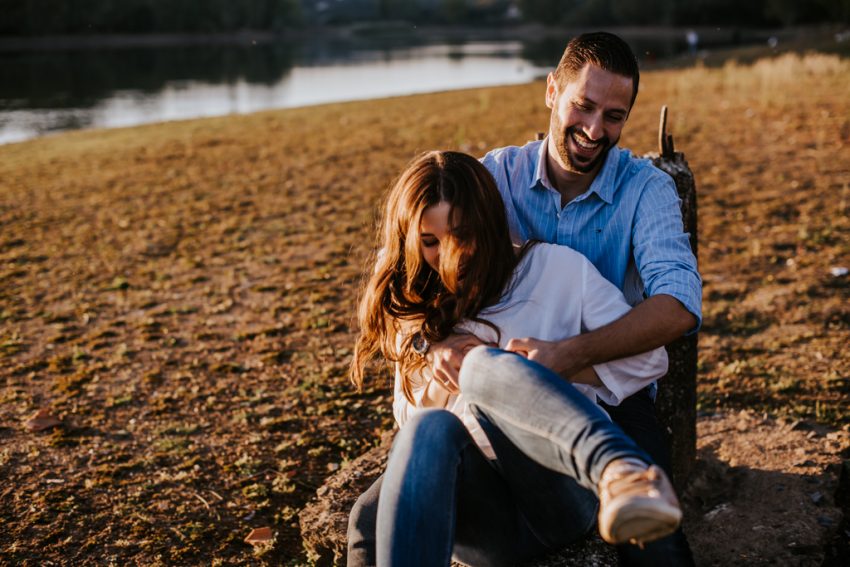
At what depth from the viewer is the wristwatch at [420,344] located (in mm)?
2504

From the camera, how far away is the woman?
1.89 meters

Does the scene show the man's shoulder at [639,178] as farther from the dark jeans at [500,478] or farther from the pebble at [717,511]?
the pebble at [717,511]

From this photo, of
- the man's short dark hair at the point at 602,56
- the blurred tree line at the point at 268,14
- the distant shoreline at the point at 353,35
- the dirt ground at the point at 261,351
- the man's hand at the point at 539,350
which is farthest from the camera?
the blurred tree line at the point at 268,14

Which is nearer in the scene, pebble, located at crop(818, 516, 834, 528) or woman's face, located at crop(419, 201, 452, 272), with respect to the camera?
woman's face, located at crop(419, 201, 452, 272)

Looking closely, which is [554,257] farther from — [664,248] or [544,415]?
[544,415]

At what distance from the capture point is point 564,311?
95.9 inches

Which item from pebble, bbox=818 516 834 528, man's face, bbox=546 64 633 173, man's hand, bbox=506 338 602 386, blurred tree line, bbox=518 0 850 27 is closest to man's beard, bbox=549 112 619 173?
man's face, bbox=546 64 633 173

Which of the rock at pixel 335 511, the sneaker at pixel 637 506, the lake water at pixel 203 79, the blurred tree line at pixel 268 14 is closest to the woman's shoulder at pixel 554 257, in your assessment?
the sneaker at pixel 637 506

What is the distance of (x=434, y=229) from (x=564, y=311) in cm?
49

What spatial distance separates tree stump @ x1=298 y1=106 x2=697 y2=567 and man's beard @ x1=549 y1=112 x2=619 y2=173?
344 millimetres

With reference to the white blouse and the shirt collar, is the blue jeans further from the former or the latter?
the shirt collar

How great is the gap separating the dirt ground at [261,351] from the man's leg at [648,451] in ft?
2.09

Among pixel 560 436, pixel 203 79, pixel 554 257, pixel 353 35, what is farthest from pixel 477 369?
pixel 353 35

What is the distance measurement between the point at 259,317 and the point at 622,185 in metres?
3.32
